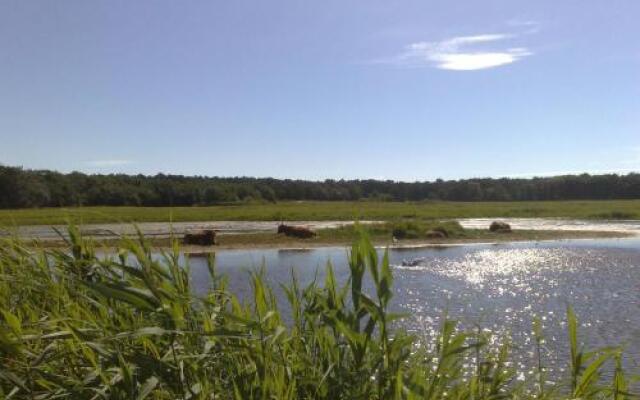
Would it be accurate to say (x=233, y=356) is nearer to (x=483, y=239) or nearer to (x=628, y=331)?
(x=628, y=331)

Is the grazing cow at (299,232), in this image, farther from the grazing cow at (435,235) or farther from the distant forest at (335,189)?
the distant forest at (335,189)

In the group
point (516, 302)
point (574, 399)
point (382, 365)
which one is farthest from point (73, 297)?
point (516, 302)

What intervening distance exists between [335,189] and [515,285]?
94.5m

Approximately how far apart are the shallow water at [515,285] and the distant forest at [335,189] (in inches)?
2080

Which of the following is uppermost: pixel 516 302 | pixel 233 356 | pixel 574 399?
pixel 233 356

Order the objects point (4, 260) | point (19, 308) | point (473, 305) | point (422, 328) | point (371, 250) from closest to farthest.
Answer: point (371, 250), point (19, 308), point (4, 260), point (422, 328), point (473, 305)

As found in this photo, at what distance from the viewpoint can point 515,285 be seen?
19688mm

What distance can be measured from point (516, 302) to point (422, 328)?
519 cm

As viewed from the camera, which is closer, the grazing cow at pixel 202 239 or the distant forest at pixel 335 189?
the grazing cow at pixel 202 239

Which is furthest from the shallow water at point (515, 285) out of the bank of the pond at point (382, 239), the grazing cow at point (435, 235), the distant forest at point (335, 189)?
the distant forest at point (335, 189)

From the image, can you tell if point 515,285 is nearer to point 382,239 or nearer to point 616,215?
point 382,239

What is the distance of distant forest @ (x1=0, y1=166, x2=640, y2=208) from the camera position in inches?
3322

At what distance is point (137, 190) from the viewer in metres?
83.8

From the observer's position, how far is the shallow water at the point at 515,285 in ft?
39.9
